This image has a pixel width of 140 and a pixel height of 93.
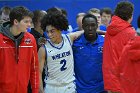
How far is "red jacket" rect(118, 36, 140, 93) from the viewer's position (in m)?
4.27

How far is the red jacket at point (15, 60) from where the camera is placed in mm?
4953

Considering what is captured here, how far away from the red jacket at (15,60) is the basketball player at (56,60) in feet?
0.77

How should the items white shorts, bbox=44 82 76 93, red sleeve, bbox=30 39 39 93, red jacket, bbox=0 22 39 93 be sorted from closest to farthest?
red jacket, bbox=0 22 39 93, red sleeve, bbox=30 39 39 93, white shorts, bbox=44 82 76 93

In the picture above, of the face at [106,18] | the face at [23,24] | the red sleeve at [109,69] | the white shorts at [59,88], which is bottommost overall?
the white shorts at [59,88]

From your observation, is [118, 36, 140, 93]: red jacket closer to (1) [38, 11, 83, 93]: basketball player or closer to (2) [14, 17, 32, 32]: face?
(1) [38, 11, 83, 93]: basketball player

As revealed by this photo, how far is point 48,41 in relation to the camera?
17.8 ft

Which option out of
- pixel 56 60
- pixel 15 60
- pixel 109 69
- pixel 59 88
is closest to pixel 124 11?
pixel 109 69

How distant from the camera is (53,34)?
17.5 ft

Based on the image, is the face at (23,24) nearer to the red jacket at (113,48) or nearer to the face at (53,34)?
the face at (53,34)

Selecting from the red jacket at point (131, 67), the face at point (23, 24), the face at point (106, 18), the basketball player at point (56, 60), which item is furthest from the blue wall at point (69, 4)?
the red jacket at point (131, 67)

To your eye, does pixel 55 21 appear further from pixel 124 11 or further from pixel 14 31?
pixel 124 11

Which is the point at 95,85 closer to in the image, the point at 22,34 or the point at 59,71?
the point at 59,71

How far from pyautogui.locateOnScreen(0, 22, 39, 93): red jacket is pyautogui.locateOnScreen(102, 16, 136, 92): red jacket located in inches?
36.9

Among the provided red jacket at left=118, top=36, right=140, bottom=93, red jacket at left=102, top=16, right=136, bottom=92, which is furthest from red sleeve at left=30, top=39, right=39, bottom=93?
red jacket at left=118, top=36, right=140, bottom=93
